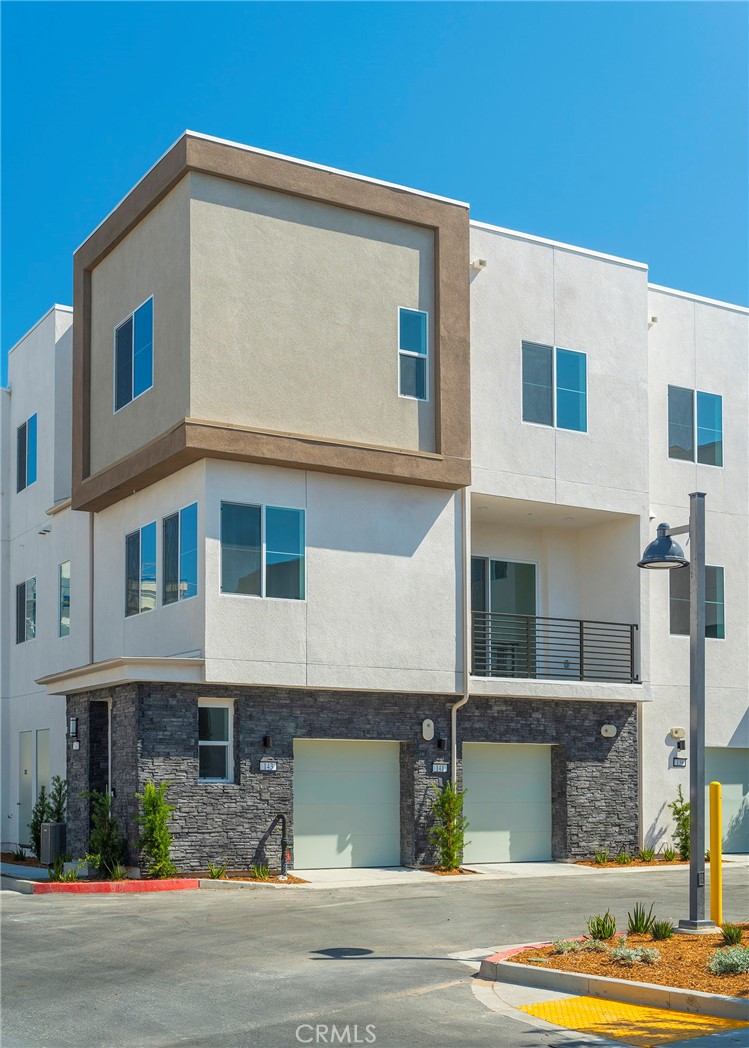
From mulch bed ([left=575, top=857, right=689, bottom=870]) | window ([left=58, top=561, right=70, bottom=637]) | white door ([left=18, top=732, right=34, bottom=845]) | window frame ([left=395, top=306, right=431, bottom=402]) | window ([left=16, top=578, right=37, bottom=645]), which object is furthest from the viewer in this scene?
window ([left=16, top=578, right=37, bottom=645])

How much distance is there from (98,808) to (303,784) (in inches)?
135

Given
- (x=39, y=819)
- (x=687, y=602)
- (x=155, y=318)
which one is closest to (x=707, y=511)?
(x=687, y=602)

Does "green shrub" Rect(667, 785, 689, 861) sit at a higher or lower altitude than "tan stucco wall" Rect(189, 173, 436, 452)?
lower

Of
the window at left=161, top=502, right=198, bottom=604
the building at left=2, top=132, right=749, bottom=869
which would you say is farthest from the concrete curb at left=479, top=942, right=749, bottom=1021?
the window at left=161, top=502, right=198, bottom=604

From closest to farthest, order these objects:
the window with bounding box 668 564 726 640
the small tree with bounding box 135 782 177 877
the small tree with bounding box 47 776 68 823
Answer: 1. the small tree with bounding box 135 782 177 877
2. the small tree with bounding box 47 776 68 823
3. the window with bounding box 668 564 726 640

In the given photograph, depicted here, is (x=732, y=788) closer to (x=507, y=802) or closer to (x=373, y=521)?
(x=507, y=802)

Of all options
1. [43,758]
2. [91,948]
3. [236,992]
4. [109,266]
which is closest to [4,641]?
[43,758]

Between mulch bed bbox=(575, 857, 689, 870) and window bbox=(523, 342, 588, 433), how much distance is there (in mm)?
8263

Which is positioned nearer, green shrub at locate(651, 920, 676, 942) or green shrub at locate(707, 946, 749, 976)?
green shrub at locate(707, 946, 749, 976)

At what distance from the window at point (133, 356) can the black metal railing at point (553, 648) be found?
7772mm

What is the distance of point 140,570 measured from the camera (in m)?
23.0

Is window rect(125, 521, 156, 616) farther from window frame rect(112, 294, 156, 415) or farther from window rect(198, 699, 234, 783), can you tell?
window rect(198, 699, 234, 783)

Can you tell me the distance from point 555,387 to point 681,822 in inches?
351

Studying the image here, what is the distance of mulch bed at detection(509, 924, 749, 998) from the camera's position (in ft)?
33.6
